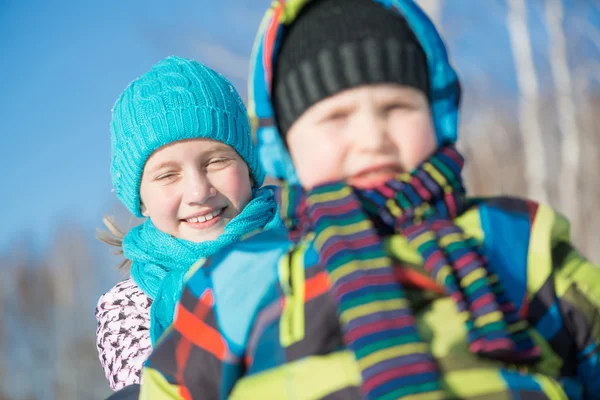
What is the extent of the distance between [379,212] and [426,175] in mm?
115

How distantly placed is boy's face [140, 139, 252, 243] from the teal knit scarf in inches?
1.7

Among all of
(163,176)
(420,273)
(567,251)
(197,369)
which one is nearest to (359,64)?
(420,273)

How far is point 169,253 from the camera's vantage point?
239 centimetres

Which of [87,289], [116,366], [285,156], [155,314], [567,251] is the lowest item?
[87,289]

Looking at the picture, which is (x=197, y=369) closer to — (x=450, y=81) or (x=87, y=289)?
(x=450, y=81)

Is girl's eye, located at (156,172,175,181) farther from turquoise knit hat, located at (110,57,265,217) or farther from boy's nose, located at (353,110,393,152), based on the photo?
boy's nose, located at (353,110,393,152)

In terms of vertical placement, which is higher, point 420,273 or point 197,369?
point 420,273

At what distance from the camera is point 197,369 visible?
1.33 metres

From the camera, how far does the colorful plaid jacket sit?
1229 millimetres

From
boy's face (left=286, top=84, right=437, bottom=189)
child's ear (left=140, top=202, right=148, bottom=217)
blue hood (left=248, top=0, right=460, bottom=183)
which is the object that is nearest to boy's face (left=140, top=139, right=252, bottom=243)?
child's ear (left=140, top=202, right=148, bottom=217)

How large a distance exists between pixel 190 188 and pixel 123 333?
60 centimetres

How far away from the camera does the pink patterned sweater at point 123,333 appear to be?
2.37 metres

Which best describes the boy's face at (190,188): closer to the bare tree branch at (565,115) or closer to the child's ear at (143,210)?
the child's ear at (143,210)

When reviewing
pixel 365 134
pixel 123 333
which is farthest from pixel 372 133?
pixel 123 333
